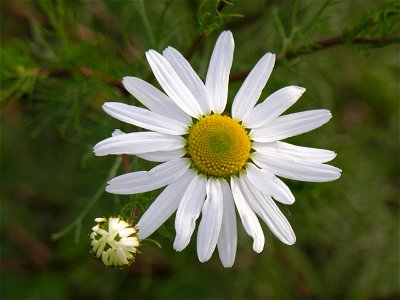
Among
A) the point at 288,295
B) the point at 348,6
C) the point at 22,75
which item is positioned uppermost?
the point at 22,75

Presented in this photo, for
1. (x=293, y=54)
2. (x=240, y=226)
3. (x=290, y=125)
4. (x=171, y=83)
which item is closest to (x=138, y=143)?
(x=171, y=83)

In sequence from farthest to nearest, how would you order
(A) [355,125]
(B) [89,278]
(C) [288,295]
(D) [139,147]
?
(A) [355,125]
(C) [288,295]
(B) [89,278]
(D) [139,147]

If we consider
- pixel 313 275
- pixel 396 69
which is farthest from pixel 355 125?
pixel 313 275

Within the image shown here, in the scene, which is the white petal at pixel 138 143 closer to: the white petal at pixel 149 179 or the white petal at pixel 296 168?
the white petal at pixel 149 179

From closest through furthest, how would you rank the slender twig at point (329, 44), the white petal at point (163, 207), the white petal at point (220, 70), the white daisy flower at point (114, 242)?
the white daisy flower at point (114, 242) < the white petal at point (163, 207) < the white petal at point (220, 70) < the slender twig at point (329, 44)

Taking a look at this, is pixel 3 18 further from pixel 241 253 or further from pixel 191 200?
pixel 191 200

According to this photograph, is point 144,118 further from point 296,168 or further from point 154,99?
point 296,168

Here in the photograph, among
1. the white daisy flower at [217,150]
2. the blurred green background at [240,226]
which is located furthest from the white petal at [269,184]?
the blurred green background at [240,226]

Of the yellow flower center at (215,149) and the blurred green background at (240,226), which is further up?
the yellow flower center at (215,149)
